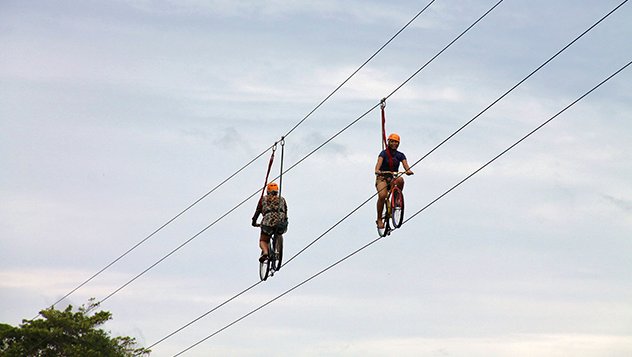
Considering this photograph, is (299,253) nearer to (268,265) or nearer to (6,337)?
(268,265)

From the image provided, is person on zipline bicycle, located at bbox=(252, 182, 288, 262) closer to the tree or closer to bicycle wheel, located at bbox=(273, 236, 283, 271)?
bicycle wheel, located at bbox=(273, 236, 283, 271)

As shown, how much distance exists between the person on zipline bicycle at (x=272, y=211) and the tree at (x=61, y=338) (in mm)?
33643

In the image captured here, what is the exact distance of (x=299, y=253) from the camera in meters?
29.3

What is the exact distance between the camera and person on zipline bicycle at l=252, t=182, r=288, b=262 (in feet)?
97.3

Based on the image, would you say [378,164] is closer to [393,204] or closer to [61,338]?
[393,204]

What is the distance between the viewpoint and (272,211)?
97.3ft

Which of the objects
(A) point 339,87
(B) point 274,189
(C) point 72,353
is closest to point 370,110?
(A) point 339,87

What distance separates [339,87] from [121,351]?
125ft

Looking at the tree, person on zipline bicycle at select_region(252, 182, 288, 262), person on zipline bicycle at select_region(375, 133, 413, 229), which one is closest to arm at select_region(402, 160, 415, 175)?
person on zipline bicycle at select_region(375, 133, 413, 229)

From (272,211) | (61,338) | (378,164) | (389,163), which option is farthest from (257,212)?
(61,338)

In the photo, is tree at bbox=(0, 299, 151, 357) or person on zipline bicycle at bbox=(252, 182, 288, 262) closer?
person on zipline bicycle at bbox=(252, 182, 288, 262)

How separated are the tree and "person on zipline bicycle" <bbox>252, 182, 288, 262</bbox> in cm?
3364

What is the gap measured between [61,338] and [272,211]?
35.9m

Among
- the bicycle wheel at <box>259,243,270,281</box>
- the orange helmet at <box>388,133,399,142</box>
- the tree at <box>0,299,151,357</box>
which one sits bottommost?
the bicycle wheel at <box>259,243,270,281</box>
